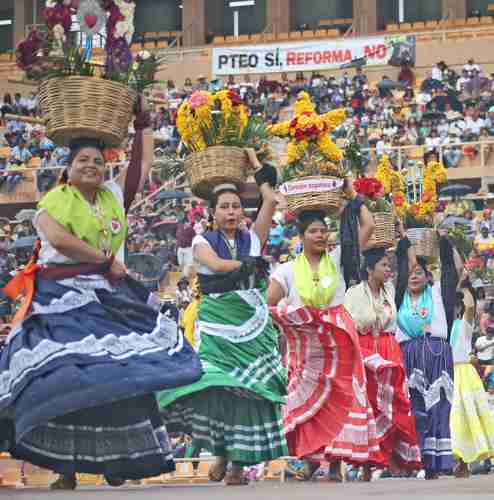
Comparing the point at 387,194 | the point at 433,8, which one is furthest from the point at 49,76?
the point at 433,8

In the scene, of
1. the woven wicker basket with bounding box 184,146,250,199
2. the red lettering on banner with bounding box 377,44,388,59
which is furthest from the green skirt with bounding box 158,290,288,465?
the red lettering on banner with bounding box 377,44,388,59

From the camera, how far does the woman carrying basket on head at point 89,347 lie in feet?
25.0

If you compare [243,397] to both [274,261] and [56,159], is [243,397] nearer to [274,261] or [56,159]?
[274,261]

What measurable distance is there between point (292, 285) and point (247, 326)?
47.4 inches

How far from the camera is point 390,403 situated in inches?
455

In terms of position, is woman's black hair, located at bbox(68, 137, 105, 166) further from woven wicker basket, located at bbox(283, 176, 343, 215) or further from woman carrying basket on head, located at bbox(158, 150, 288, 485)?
woven wicker basket, located at bbox(283, 176, 343, 215)

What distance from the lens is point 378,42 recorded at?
117 ft

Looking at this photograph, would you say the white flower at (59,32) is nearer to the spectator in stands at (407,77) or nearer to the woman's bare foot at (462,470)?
the woman's bare foot at (462,470)

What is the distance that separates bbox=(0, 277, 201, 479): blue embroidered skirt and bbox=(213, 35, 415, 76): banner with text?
90.9ft

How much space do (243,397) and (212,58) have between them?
2871 cm

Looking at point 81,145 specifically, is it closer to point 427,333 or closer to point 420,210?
point 427,333

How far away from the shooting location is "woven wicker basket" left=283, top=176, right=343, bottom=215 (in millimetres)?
10656

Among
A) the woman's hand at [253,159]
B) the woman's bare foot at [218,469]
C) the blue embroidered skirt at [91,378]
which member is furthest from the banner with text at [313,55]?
the blue embroidered skirt at [91,378]

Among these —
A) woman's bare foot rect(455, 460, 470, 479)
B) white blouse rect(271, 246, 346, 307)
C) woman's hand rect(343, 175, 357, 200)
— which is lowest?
woman's bare foot rect(455, 460, 470, 479)
